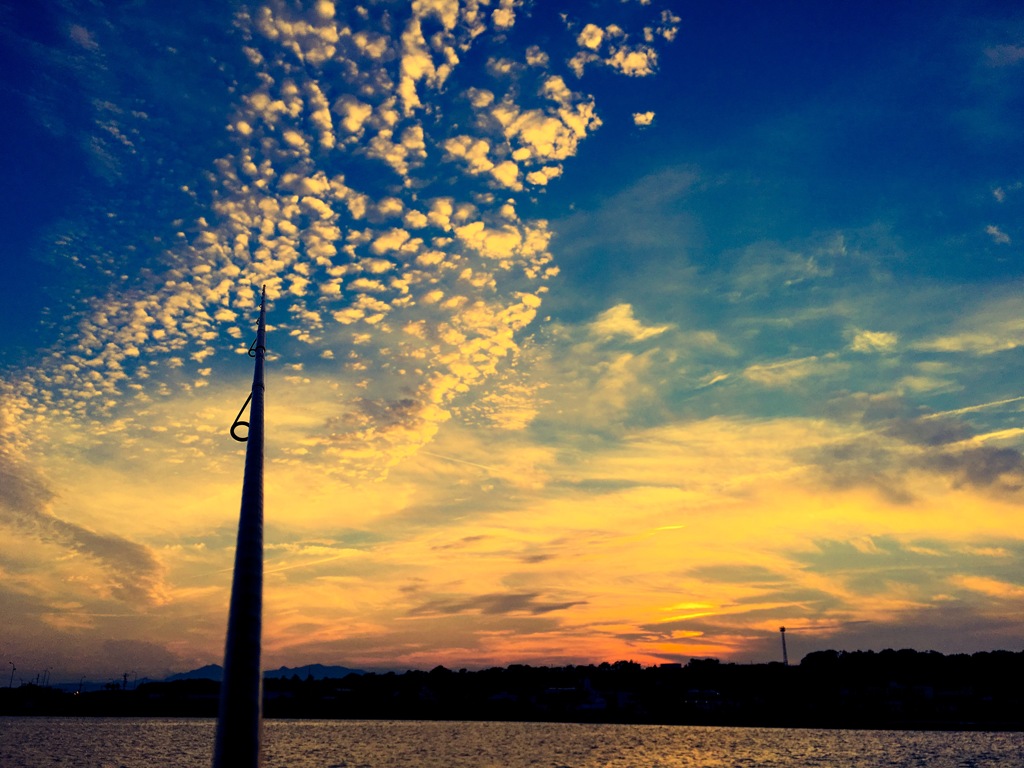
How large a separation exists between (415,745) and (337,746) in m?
19.9

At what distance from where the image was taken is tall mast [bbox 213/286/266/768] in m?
5.53

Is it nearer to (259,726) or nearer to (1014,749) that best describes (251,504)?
(259,726)

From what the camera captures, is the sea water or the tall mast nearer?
the tall mast

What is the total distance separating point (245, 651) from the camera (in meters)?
6.11

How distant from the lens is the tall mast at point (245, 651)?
5.53 metres

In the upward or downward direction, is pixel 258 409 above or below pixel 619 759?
above

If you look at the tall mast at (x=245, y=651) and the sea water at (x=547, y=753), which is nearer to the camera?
the tall mast at (x=245, y=651)

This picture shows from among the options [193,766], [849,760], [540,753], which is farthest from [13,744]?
[849,760]

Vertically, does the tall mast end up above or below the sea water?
above

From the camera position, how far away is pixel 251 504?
7.98 m

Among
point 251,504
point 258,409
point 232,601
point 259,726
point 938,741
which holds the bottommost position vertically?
point 938,741

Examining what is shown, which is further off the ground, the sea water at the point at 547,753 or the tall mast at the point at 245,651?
the tall mast at the point at 245,651

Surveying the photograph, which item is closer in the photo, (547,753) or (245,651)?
(245,651)

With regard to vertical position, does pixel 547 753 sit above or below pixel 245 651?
below
